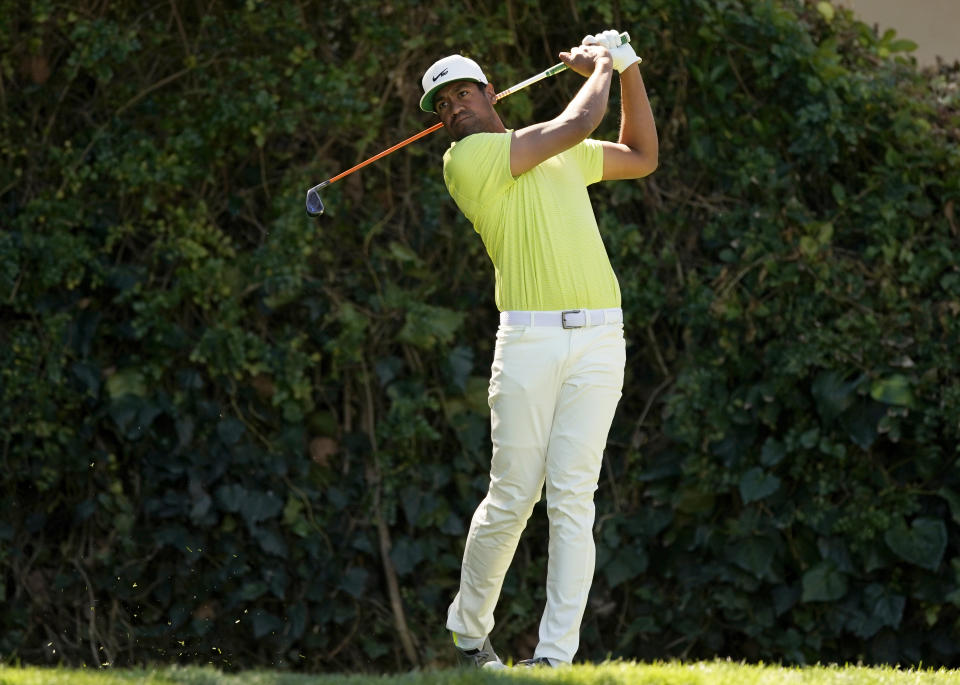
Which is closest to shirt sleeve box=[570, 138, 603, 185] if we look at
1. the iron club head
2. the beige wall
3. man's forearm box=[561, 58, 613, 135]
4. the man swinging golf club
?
the man swinging golf club

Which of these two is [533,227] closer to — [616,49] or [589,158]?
[589,158]

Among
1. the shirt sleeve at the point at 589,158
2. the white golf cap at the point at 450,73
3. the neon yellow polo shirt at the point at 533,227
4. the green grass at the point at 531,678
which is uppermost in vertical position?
the white golf cap at the point at 450,73

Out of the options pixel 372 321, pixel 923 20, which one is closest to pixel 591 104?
pixel 372 321

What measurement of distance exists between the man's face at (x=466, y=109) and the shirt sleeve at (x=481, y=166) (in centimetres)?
13

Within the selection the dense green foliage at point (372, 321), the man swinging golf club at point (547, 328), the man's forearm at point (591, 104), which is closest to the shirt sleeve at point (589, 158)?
the man swinging golf club at point (547, 328)

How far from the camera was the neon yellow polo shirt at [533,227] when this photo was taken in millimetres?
4414

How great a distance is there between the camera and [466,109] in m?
4.61

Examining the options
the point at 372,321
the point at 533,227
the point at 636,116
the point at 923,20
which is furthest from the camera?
the point at 923,20

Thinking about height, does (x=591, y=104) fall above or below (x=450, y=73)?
below

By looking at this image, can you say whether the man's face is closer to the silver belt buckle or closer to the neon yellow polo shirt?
the neon yellow polo shirt

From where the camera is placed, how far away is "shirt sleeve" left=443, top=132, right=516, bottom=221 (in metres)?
4.41

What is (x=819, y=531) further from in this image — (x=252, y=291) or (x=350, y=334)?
(x=252, y=291)

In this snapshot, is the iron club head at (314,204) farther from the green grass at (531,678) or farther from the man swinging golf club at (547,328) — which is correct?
the green grass at (531,678)

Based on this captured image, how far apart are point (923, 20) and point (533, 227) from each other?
379cm
